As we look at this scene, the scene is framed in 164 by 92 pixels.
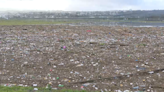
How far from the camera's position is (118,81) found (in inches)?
252

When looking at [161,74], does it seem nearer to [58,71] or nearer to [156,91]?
[156,91]

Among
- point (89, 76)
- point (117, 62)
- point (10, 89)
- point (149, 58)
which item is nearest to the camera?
point (10, 89)

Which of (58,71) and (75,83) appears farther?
(58,71)

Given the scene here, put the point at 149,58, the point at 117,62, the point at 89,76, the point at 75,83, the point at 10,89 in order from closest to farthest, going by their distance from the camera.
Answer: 1. the point at 10,89
2. the point at 75,83
3. the point at 89,76
4. the point at 117,62
5. the point at 149,58

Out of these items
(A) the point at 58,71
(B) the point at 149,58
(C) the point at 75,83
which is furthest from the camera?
(B) the point at 149,58

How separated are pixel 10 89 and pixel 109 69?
4.17m

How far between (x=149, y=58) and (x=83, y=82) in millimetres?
4435

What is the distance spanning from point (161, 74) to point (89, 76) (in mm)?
3028

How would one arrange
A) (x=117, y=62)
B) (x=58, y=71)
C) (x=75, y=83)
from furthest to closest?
(x=117, y=62) → (x=58, y=71) → (x=75, y=83)

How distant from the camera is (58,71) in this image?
7.32 meters

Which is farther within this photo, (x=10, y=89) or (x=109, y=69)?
(x=109, y=69)

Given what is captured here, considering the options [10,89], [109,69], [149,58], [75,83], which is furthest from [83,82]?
[149,58]

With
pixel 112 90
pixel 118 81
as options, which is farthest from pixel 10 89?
pixel 118 81

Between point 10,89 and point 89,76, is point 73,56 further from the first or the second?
point 10,89
